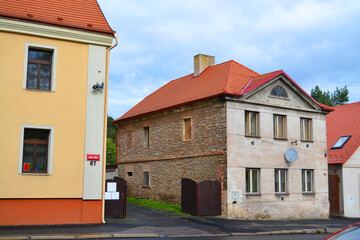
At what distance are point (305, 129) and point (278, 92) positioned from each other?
333 centimetres

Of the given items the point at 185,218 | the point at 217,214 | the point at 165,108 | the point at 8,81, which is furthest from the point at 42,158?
the point at 165,108

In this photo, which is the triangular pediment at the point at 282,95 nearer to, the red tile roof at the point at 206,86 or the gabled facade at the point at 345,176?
the red tile roof at the point at 206,86

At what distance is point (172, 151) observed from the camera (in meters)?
26.4

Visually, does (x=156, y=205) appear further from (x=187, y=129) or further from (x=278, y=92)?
(x=278, y=92)

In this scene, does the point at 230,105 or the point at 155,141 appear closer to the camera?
the point at 230,105

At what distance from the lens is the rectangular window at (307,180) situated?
2561cm

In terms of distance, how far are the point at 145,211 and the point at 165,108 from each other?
685cm

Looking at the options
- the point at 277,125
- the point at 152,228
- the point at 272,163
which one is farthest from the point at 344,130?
the point at 152,228

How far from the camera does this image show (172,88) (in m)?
30.8

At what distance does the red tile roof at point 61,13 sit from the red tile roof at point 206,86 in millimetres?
7529

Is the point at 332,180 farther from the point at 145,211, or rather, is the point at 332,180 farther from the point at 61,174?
the point at 61,174

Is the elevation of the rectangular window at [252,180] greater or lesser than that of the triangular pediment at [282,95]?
lesser

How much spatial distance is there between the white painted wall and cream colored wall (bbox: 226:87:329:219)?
7.52 metres

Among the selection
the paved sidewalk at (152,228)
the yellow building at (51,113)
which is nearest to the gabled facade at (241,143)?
the paved sidewalk at (152,228)
